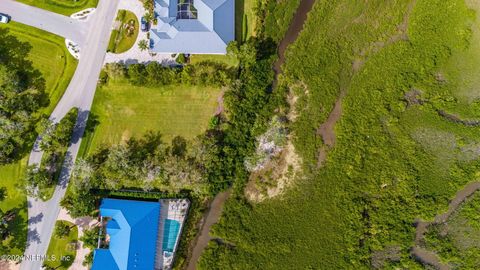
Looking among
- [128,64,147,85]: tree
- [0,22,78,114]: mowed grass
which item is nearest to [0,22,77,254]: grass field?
[0,22,78,114]: mowed grass

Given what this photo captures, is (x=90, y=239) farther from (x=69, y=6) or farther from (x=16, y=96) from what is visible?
(x=69, y=6)

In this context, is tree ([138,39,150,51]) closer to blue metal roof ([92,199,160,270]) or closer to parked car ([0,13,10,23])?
parked car ([0,13,10,23])

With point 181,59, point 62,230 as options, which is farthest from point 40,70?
point 62,230

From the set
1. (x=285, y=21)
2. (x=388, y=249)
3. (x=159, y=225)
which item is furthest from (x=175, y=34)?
(x=388, y=249)

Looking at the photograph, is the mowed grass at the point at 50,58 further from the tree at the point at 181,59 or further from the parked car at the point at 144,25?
the tree at the point at 181,59

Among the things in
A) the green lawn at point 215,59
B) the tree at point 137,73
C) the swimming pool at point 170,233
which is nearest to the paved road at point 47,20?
the tree at point 137,73

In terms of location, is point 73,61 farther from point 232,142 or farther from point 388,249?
point 388,249
